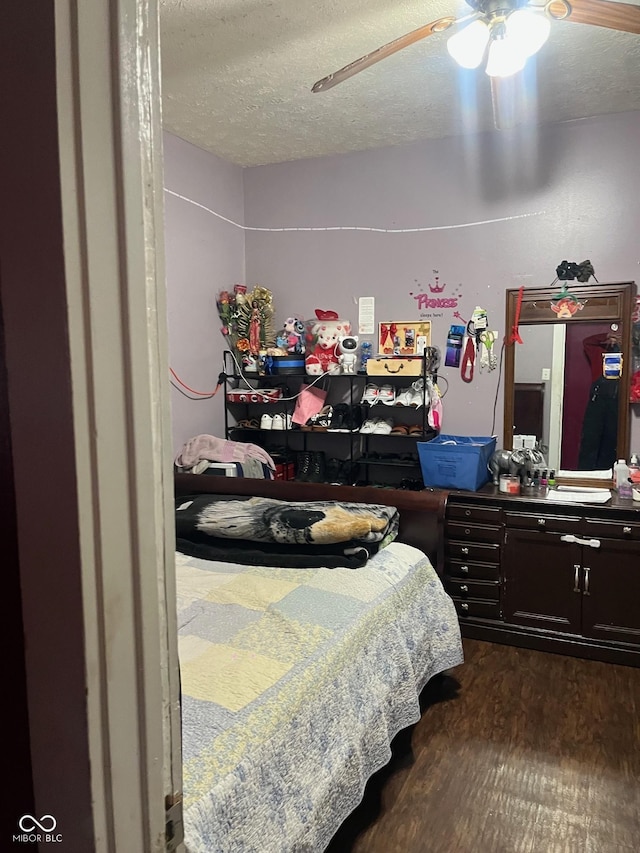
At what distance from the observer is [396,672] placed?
193 centimetres

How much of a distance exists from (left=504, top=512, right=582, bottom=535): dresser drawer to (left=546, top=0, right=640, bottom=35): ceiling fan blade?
2.00 m

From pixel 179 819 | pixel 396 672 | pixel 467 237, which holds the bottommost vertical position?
pixel 396 672

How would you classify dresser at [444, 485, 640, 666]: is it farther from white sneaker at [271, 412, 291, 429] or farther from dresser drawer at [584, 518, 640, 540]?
white sneaker at [271, 412, 291, 429]

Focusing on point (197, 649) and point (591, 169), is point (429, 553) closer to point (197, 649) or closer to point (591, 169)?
point (197, 649)

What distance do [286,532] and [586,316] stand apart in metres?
2.13

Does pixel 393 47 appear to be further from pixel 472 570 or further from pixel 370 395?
pixel 472 570

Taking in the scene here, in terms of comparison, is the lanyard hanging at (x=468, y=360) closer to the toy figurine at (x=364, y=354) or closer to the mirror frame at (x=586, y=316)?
the mirror frame at (x=586, y=316)

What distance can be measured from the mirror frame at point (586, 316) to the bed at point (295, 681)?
49.5 inches

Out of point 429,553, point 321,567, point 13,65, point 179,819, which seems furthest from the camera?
point 429,553

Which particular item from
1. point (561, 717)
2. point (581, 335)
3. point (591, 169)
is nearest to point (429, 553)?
point (561, 717)

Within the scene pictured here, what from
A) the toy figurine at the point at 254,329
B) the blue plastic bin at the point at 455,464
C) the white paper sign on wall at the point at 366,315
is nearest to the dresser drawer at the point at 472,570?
the blue plastic bin at the point at 455,464

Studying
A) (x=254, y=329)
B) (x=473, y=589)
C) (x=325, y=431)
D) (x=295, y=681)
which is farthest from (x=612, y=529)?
(x=254, y=329)

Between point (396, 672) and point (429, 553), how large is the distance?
2.48ft

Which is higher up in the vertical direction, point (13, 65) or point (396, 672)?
point (13, 65)
